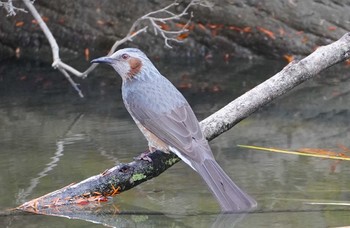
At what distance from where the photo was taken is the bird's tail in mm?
4914

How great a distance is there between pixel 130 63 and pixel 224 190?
135cm

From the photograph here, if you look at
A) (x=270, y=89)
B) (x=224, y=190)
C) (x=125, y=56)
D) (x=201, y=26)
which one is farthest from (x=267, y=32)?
(x=224, y=190)

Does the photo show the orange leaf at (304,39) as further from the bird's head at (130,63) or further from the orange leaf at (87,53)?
the bird's head at (130,63)

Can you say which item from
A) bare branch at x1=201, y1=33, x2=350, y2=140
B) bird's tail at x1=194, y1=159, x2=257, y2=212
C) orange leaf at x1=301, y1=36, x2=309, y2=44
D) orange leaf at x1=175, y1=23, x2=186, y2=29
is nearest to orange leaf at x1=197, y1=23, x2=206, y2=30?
orange leaf at x1=175, y1=23, x2=186, y2=29

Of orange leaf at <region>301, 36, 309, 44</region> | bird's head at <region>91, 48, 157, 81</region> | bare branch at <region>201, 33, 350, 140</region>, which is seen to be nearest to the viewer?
bare branch at <region>201, 33, 350, 140</region>

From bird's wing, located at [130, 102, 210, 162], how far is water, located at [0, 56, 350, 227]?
514 millimetres

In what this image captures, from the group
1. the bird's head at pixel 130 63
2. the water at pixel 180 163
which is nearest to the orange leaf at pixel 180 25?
the water at pixel 180 163

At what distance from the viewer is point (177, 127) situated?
5.38 meters

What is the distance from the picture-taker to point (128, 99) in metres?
5.75

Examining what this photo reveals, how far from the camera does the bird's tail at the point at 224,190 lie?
4.91 meters

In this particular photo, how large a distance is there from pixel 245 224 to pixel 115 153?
2126 mm

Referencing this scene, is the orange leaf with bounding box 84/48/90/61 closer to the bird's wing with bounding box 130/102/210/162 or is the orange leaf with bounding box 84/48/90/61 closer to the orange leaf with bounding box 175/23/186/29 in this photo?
the orange leaf with bounding box 175/23/186/29

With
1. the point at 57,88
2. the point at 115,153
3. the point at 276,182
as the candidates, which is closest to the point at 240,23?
the point at 57,88

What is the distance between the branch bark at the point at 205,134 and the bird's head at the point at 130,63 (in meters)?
0.65
